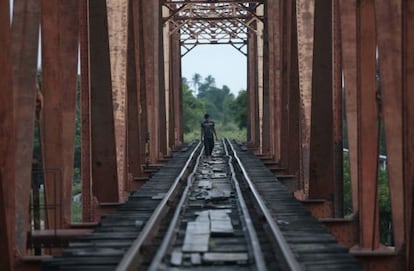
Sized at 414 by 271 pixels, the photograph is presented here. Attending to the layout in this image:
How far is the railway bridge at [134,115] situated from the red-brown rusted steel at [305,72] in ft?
0.07

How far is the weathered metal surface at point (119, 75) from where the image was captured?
12.1m

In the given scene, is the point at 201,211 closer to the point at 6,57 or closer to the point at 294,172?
the point at 6,57

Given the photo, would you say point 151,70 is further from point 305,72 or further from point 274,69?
point 305,72

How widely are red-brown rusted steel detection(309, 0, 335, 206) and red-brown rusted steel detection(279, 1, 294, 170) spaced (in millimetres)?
3291

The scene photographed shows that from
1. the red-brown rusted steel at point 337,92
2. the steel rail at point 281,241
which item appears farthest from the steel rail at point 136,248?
the red-brown rusted steel at point 337,92

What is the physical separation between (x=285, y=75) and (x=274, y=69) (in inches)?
149

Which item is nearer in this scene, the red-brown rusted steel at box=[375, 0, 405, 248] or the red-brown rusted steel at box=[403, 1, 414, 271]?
the red-brown rusted steel at box=[403, 1, 414, 271]

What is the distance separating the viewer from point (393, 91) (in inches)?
247

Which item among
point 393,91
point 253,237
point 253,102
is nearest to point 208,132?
point 253,102

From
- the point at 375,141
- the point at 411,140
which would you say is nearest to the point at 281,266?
the point at 411,140

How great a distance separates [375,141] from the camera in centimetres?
770

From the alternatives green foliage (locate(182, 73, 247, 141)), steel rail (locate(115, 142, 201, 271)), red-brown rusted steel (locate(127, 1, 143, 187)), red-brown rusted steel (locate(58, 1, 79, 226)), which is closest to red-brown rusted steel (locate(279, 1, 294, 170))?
red-brown rusted steel (locate(127, 1, 143, 187))

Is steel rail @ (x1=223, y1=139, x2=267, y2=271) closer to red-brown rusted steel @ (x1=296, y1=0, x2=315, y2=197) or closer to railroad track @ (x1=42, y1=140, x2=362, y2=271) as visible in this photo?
railroad track @ (x1=42, y1=140, x2=362, y2=271)

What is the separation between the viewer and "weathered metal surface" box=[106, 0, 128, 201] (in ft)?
39.5
